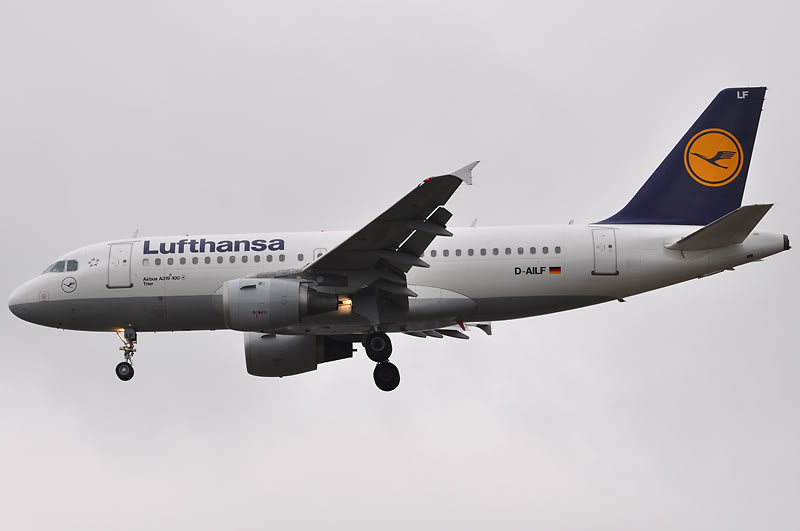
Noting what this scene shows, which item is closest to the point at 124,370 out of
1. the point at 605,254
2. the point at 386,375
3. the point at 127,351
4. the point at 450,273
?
the point at 127,351

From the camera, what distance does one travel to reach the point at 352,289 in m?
30.7

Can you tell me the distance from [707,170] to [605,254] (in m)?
4.35

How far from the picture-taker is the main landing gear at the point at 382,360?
1244 inches

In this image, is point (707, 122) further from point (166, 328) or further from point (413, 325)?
point (166, 328)

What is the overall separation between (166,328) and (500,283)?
911 centimetres

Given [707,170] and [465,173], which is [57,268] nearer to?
[465,173]

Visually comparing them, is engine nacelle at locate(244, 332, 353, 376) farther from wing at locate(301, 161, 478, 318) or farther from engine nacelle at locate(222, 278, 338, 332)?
engine nacelle at locate(222, 278, 338, 332)

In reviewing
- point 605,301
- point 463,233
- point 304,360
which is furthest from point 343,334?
point 605,301

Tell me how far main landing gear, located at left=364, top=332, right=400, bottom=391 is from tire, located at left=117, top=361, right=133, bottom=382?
22.6 feet

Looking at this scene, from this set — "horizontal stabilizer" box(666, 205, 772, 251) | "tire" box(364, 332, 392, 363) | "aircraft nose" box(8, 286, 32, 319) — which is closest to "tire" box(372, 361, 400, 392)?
"tire" box(364, 332, 392, 363)

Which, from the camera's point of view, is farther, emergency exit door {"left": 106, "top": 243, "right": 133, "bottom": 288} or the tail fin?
emergency exit door {"left": 106, "top": 243, "right": 133, "bottom": 288}

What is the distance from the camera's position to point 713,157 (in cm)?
3372

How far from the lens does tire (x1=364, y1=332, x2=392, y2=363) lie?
31.6m

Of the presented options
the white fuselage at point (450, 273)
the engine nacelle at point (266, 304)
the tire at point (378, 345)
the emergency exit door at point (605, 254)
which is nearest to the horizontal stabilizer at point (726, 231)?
the white fuselage at point (450, 273)
